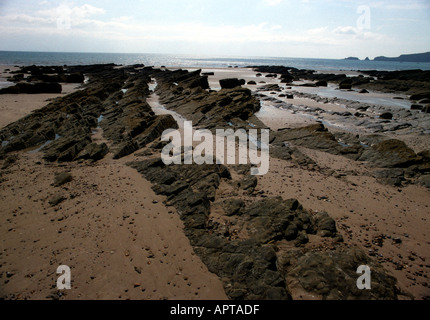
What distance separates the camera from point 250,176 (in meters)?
14.6

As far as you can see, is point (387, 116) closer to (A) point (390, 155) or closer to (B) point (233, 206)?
(A) point (390, 155)

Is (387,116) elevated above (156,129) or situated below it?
above

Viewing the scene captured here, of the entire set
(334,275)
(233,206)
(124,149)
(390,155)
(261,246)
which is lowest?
(334,275)

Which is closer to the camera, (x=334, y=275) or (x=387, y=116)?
(x=334, y=275)

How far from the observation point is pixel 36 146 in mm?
19703

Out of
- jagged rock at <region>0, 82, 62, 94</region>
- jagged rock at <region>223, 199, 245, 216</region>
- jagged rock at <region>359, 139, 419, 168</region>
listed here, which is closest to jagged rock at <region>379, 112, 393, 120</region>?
jagged rock at <region>359, 139, 419, 168</region>

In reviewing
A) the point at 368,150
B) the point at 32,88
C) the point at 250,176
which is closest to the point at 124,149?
the point at 250,176

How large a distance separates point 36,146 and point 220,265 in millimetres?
19518

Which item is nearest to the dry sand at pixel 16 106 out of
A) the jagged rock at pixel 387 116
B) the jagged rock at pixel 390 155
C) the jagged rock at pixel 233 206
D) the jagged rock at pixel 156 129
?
the jagged rock at pixel 156 129

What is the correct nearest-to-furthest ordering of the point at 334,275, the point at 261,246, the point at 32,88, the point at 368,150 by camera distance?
the point at 334,275
the point at 261,246
the point at 368,150
the point at 32,88
